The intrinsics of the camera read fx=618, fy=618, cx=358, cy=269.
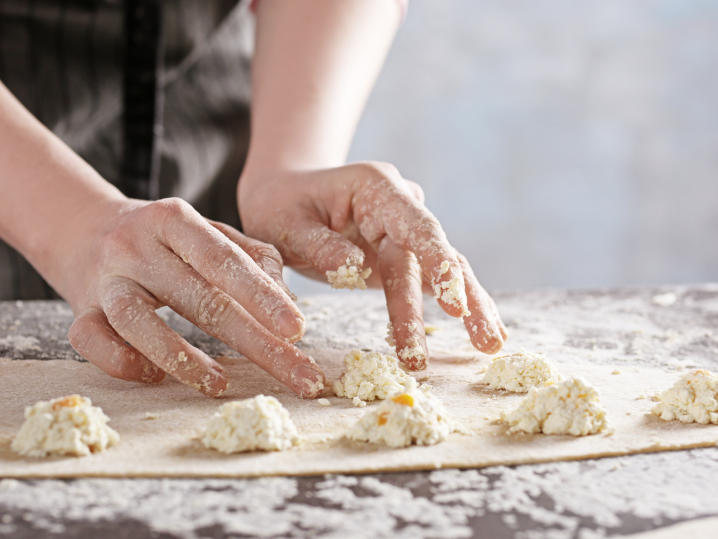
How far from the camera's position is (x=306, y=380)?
0.98m

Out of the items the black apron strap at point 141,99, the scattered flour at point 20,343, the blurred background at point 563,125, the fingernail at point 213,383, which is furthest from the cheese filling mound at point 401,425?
the blurred background at point 563,125

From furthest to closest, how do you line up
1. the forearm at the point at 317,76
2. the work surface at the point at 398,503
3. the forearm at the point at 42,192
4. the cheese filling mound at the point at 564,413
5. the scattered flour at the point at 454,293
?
the forearm at the point at 317,76, the forearm at the point at 42,192, the scattered flour at the point at 454,293, the cheese filling mound at the point at 564,413, the work surface at the point at 398,503

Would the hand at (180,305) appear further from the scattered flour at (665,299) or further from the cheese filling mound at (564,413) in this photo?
the scattered flour at (665,299)

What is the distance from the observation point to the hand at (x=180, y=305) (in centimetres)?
96

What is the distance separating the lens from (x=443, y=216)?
439 centimetres

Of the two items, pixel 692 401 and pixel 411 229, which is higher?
pixel 411 229

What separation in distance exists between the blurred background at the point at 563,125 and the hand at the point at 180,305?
333 centimetres

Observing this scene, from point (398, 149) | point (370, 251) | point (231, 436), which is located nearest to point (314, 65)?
point (370, 251)

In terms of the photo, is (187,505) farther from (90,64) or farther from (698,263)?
(698,263)

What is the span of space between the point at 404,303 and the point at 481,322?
15 centimetres

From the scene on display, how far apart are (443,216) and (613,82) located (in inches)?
58.0

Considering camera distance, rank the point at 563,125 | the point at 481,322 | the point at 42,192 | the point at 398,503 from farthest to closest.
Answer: the point at 563,125, the point at 42,192, the point at 481,322, the point at 398,503

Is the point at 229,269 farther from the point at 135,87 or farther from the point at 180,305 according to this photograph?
the point at 135,87

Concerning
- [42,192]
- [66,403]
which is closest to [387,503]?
[66,403]
